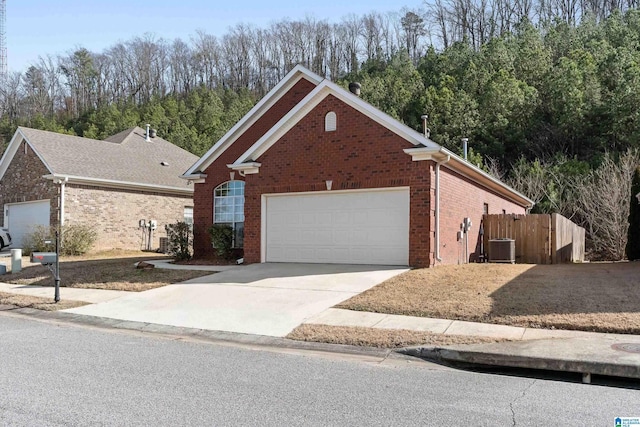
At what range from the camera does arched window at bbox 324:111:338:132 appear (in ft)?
52.1

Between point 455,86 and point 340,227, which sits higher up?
point 455,86

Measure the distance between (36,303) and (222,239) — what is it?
290 inches

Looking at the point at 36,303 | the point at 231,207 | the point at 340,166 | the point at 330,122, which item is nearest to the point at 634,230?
the point at 340,166

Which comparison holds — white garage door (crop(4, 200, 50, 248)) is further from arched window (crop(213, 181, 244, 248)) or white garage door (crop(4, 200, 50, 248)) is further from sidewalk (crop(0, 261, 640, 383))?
sidewalk (crop(0, 261, 640, 383))

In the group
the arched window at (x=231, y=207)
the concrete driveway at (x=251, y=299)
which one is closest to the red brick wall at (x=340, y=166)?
the concrete driveway at (x=251, y=299)

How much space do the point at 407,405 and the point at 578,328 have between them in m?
4.52

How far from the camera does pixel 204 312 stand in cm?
1080

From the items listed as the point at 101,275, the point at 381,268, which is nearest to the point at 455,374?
the point at 381,268

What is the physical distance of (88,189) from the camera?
24.4m

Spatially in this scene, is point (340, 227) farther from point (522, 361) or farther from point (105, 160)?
point (105, 160)

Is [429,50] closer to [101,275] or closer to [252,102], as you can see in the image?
[252,102]

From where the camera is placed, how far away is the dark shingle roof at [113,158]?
24567mm

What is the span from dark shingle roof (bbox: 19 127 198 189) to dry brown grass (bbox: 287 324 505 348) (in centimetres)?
1852

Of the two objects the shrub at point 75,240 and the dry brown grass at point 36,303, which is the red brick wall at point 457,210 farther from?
the shrub at point 75,240
